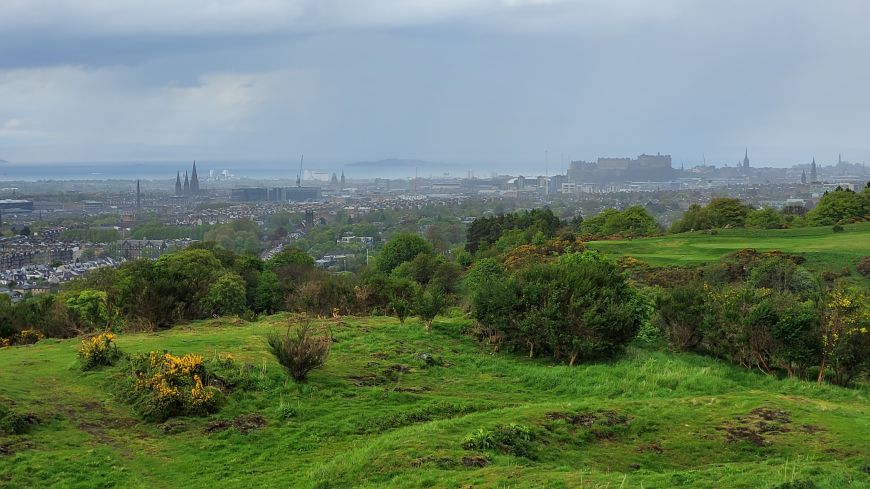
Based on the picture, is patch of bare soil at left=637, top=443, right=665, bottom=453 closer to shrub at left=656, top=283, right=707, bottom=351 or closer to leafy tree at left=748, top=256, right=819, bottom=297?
shrub at left=656, top=283, right=707, bottom=351

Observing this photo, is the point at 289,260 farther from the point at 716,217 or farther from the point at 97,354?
the point at 716,217

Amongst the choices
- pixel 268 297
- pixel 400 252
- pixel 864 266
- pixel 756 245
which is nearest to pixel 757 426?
pixel 864 266

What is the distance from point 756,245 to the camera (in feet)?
134

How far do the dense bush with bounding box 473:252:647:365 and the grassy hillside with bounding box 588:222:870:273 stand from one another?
20992 mm

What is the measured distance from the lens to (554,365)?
15562 millimetres

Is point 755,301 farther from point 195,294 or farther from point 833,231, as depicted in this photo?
point 833,231

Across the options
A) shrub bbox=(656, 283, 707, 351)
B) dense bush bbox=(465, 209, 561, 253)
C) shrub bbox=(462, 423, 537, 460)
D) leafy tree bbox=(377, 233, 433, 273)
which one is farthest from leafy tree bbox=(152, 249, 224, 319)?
dense bush bbox=(465, 209, 561, 253)

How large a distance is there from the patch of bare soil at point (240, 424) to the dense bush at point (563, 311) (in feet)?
24.0

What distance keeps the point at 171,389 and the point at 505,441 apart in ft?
17.1

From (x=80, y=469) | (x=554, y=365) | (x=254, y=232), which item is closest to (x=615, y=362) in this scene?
(x=554, y=365)

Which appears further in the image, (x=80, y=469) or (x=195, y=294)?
(x=195, y=294)

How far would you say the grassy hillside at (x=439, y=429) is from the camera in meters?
8.18

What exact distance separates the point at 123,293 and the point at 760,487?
17048mm

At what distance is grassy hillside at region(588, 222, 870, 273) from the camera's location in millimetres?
35188
